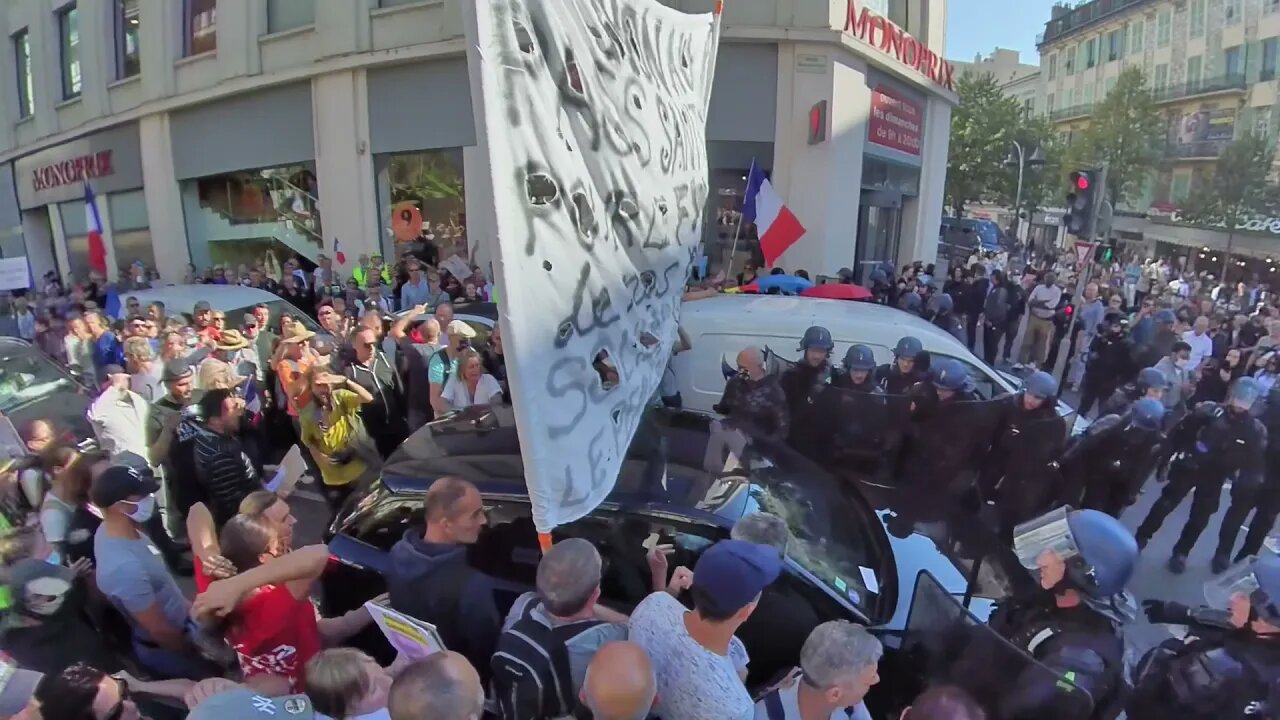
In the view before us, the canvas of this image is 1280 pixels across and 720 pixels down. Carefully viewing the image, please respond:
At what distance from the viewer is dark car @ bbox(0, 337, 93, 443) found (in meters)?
5.74

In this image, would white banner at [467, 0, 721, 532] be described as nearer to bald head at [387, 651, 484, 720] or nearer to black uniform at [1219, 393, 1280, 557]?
bald head at [387, 651, 484, 720]

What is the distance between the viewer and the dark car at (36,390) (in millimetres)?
5742

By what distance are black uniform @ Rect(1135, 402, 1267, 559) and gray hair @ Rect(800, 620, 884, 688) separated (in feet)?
14.4

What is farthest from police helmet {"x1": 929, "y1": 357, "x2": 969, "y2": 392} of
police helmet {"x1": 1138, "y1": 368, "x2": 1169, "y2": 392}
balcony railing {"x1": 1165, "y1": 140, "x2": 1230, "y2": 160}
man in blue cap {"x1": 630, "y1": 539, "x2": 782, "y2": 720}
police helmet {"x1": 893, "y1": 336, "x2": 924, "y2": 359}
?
balcony railing {"x1": 1165, "y1": 140, "x2": 1230, "y2": 160}

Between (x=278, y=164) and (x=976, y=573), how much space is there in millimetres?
15473

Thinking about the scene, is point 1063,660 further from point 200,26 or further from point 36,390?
point 200,26

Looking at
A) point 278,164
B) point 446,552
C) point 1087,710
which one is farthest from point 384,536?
point 278,164

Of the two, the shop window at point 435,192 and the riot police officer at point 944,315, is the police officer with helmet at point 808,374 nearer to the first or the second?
the riot police officer at point 944,315

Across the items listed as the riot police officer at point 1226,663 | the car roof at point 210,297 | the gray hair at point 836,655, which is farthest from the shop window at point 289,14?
the riot police officer at point 1226,663

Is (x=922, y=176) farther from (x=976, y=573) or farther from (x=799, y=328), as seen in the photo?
(x=976, y=573)

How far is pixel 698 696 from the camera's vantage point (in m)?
2.04

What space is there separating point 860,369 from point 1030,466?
1316mm

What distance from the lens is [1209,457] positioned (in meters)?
5.05

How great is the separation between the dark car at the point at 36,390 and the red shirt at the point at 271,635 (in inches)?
159
